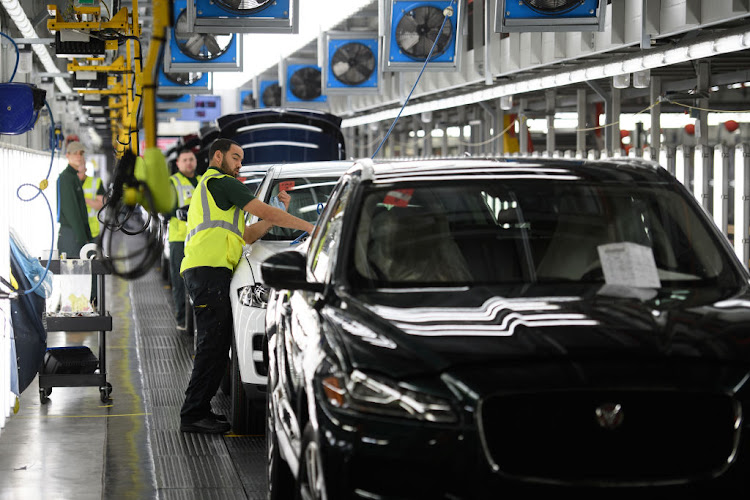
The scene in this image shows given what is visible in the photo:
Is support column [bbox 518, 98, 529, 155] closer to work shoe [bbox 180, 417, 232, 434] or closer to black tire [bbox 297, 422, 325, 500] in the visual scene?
work shoe [bbox 180, 417, 232, 434]

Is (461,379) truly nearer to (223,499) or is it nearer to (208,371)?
(223,499)

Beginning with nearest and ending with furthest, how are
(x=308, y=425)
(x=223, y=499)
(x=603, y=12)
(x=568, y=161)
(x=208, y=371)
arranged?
(x=308, y=425) < (x=568, y=161) < (x=223, y=499) < (x=208, y=371) < (x=603, y=12)

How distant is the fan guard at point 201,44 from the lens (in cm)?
1374

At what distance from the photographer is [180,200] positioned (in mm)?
13086

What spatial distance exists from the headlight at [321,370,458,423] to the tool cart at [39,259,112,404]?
5085 mm

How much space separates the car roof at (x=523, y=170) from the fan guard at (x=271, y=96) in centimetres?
2568

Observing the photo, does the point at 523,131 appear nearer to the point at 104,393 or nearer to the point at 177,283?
the point at 177,283

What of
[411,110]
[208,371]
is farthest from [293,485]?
[411,110]

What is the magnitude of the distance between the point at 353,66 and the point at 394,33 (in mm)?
3852

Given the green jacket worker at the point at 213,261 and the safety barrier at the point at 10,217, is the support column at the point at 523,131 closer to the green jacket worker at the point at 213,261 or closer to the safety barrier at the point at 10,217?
the safety barrier at the point at 10,217

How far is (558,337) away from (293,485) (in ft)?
5.91

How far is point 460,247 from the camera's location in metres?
4.43

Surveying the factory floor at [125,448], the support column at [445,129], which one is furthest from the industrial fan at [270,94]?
the factory floor at [125,448]

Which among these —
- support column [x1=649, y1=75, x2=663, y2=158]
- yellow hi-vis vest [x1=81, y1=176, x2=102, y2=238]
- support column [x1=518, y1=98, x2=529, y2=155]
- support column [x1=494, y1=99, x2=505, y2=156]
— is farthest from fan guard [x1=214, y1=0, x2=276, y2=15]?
support column [x1=494, y1=99, x2=505, y2=156]
